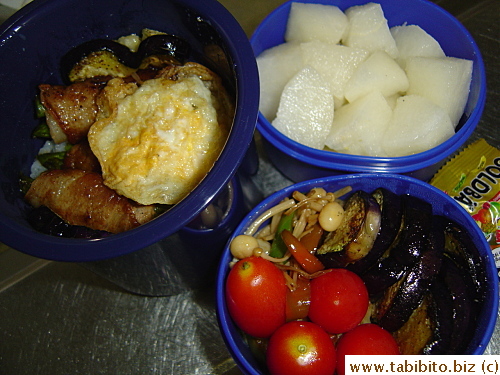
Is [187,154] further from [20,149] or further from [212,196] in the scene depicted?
[20,149]

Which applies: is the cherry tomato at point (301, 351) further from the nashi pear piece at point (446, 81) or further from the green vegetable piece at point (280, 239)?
the nashi pear piece at point (446, 81)

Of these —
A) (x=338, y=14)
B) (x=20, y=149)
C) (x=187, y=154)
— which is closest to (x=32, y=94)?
(x=20, y=149)

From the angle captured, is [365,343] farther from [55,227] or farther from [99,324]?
[99,324]

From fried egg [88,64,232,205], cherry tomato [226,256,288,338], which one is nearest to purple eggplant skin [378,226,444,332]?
cherry tomato [226,256,288,338]

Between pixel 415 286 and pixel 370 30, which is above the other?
pixel 370 30

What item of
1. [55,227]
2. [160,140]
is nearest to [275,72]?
[160,140]

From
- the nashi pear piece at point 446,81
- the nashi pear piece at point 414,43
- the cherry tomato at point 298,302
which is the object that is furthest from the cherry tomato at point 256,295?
the nashi pear piece at point 414,43
